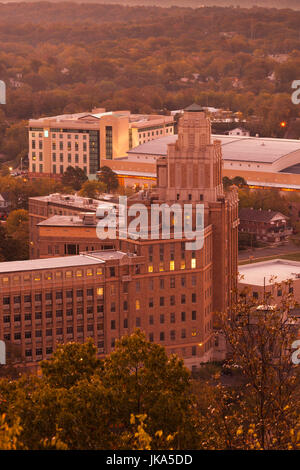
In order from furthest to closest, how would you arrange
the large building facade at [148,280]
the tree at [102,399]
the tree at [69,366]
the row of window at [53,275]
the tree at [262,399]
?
the large building facade at [148,280], the row of window at [53,275], the tree at [69,366], the tree at [102,399], the tree at [262,399]

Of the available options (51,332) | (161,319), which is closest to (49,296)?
(51,332)

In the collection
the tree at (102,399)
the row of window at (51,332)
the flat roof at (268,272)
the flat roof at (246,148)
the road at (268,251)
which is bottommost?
the road at (268,251)

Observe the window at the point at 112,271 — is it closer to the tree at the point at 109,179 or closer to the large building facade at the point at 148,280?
the large building facade at the point at 148,280

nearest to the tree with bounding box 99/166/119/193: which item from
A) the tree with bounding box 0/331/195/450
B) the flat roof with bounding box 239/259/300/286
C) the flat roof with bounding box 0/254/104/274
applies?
the flat roof with bounding box 239/259/300/286

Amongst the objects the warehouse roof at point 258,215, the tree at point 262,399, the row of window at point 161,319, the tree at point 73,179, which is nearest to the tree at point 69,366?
the tree at point 262,399

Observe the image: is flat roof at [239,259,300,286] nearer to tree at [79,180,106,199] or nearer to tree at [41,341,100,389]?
tree at [79,180,106,199]

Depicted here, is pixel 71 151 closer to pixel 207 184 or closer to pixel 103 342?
pixel 207 184

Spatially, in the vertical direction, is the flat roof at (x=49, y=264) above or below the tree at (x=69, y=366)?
Result: below
